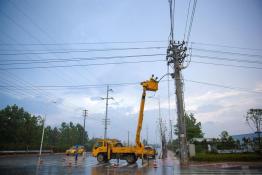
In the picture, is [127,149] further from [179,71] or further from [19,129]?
[19,129]

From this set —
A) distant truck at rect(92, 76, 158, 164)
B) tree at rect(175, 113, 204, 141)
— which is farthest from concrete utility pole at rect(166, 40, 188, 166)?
tree at rect(175, 113, 204, 141)

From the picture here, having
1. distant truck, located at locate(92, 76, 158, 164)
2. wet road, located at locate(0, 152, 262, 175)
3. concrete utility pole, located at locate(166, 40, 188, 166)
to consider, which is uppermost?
concrete utility pole, located at locate(166, 40, 188, 166)

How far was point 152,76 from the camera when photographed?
76.8 ft

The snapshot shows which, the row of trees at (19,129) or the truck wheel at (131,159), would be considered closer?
the truck wheel at (131,159)

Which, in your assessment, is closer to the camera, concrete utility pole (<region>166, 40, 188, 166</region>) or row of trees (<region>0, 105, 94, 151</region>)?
concrete utility pole (<region>166, 40, 188, 166</region>)

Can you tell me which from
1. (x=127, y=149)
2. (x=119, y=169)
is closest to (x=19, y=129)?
(x=127, y=149)

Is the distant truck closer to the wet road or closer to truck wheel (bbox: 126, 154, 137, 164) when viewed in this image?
truck wheel (bbox: 126, 154, 137, 164)

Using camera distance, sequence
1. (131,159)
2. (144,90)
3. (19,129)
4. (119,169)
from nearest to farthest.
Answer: (119,169)
(144,90)
(131,159)
(19,129)

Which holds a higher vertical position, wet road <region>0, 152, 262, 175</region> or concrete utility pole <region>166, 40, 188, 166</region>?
concrete utility pole <region>166, 40, 188, 166</region>

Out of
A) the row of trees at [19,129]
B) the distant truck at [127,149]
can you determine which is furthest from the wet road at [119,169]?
the row of trees at [19,129]

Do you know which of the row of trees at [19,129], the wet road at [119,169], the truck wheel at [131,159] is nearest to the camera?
the wet road at [119,169]

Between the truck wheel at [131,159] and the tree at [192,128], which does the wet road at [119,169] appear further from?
the tree at [192,128]

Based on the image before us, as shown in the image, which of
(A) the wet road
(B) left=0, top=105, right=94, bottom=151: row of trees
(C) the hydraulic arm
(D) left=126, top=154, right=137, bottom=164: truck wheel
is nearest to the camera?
(A) the wet road

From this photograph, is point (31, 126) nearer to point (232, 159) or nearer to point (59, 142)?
point (59, 142)
